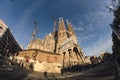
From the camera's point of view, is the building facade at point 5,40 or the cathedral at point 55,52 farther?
the cathedral at point 55,52

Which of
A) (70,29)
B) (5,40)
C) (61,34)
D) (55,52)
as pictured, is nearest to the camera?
(5,40)

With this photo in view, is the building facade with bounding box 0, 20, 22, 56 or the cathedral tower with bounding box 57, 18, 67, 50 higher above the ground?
the cathedral tower with bounding box 57, 18, 67, 50

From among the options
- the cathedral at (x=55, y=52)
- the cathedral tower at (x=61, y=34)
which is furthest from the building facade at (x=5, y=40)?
the cathedral tower at (x=61, y=34)

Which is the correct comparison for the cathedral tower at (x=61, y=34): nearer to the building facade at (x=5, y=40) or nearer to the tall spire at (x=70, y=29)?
the tall spire at (x=70, y=29)

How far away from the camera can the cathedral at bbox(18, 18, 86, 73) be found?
4869 centimetres

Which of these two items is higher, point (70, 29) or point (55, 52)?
point (70, 29)

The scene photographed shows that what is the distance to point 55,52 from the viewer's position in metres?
78.2

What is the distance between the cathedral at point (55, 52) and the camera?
1917 inches

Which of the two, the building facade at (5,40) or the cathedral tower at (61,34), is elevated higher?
the cathedral tower at (61,34)

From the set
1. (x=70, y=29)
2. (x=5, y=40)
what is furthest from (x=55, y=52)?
(x=5, y=40)

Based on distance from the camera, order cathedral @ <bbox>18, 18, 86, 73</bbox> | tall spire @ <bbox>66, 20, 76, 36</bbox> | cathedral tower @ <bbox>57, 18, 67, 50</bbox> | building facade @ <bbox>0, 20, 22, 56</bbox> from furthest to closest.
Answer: tall spire @ <bbox>66, 20, 76, 36</bbox> < cathedral tower @ <bbox>57, 18, 67, 50</bbox> < cathedral @ <bbox>18, 18, 86, 73</bbox> < building facade @ <bbox>0, 20, 22, 56</bbox>

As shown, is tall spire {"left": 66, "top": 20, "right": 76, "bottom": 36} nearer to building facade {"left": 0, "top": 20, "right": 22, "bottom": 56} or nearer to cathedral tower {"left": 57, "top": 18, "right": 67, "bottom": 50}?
cathedral tower {"left": 57, "top": 18, "right": 67, "bottom": 50}

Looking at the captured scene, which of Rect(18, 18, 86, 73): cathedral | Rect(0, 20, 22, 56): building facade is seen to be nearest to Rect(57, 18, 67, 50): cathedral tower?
Rect(18, 18, 86, 73): cathedral

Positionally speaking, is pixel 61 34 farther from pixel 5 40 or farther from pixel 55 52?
pixel 5 40
